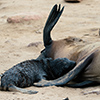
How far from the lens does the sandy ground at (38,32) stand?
358 cm

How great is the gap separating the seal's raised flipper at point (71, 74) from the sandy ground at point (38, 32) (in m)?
0.13

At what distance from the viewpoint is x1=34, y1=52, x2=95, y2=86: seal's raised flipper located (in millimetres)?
4051

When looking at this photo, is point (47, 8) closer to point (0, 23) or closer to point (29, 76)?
point (0, 23)

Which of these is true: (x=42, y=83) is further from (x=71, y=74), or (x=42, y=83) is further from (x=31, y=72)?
(x=71, y=74)

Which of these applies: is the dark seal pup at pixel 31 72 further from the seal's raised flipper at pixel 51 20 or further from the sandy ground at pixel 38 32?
the seal's raised flipper at pixel 51 20

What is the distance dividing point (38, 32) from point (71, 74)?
14.3 ft

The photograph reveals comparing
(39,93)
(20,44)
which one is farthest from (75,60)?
(20,44)

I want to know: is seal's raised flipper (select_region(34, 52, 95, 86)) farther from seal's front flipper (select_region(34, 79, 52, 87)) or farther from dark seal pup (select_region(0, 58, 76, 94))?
dark seal pup (select_region(0, 58, 76, 94))

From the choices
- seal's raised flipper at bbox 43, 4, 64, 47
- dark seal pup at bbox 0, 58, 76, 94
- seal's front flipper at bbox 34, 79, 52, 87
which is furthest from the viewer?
seal's raised flipper at bbox 43, 4, 64, 47

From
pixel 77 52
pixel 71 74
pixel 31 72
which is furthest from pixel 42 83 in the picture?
pixel 77 52

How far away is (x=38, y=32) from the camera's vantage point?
8.35m

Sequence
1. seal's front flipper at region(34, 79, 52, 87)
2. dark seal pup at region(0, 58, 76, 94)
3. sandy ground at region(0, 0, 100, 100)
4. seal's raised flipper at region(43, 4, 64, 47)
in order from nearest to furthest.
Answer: sandy ground at region(0, 0, 100, 100) < dark seal pup at region(0, 58, 76, 94) < seal's front flipper at region(34, 79, 52, 87) < seal's raised flipper at region(43, 4, 64, 47)

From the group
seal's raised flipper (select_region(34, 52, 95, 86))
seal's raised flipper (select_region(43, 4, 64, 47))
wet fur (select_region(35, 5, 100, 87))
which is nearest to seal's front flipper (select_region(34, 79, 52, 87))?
seal's raised flipper (select_region(34, 52, 95, 86))

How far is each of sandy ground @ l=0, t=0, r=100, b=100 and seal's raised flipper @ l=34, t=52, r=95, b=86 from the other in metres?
0.13
